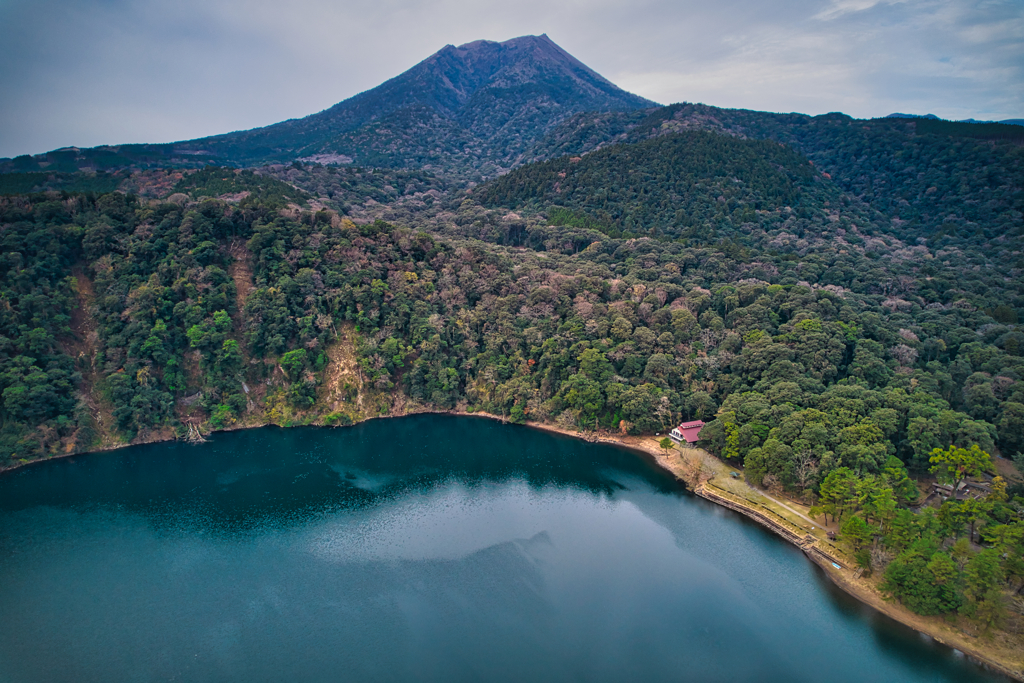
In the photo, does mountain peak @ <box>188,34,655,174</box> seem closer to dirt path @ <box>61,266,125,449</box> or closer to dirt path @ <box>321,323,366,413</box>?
dirt path @ <box>61,266,125,449</box>

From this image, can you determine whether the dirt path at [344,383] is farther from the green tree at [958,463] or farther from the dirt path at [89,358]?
the green tree at [958,463]

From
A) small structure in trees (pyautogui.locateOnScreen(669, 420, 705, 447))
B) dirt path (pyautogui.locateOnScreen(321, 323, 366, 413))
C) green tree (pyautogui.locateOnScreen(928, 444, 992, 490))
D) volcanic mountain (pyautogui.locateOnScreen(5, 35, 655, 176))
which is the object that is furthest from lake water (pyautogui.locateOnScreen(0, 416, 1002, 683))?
volcanic mountain (pyautogui.locateOnScreen(5, 35, 655, 176))

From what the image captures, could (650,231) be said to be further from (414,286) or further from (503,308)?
(414,286)

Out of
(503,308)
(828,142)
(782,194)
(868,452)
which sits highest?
(828,142)

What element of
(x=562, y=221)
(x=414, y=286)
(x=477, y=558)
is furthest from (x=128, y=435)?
(x=562, y=221)

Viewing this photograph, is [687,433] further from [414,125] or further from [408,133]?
[414,125]

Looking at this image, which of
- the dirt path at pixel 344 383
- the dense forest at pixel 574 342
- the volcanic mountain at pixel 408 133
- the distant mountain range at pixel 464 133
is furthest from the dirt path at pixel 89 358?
the volcanic mountain at pixel 408 133
